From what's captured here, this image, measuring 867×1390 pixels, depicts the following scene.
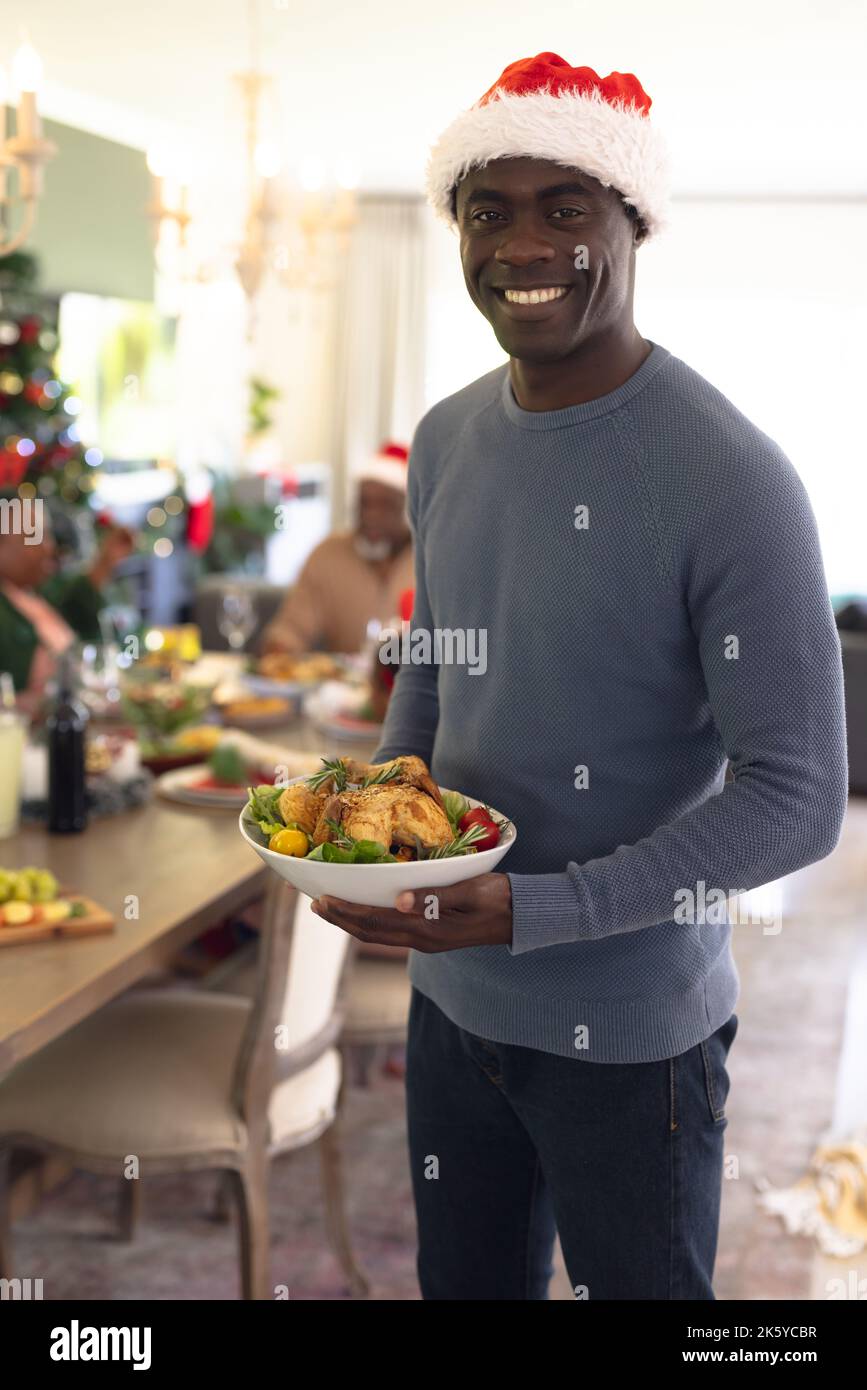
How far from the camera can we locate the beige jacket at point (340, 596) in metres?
4.08

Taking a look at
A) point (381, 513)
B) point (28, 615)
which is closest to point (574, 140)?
point (28, 615)

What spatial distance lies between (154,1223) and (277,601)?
323cm

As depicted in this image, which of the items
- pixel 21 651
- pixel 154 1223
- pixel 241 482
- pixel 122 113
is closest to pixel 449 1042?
pixel 154 1223

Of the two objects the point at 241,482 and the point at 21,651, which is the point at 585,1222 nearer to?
the point at 21,651

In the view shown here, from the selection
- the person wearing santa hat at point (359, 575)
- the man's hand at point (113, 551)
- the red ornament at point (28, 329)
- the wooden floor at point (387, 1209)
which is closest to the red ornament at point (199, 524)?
the red ornament at point (28, 329)

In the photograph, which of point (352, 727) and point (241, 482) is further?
point (241, 482)

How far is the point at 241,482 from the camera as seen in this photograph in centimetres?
790

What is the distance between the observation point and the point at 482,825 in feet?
3.71

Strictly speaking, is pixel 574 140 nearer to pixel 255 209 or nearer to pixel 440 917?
pixel 440 917

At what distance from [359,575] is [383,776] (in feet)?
9.66

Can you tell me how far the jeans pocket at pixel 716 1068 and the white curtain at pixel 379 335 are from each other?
820 centimetres

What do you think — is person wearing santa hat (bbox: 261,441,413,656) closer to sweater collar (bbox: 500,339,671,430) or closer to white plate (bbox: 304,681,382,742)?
white plate (bbox: 304,681,382,742)

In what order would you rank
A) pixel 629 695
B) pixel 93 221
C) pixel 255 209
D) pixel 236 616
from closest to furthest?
pixel 629 695
pixel 236 616
pixel 255 209
pixel 93 221

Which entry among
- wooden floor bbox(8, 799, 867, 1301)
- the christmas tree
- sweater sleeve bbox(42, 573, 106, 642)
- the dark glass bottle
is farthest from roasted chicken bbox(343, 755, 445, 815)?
the christmas tree
